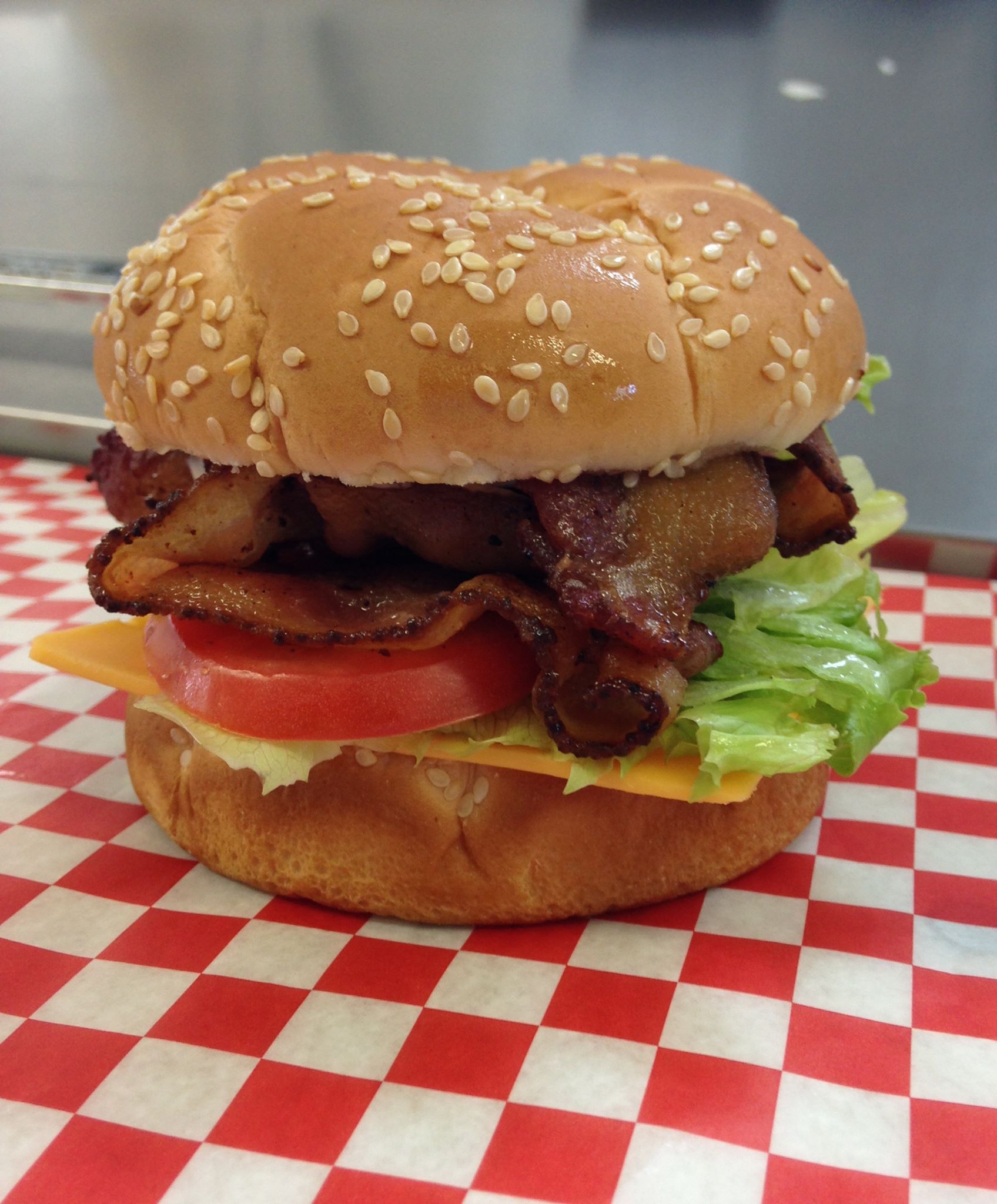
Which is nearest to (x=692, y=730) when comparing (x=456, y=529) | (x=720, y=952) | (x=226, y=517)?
(x=720, y=952)

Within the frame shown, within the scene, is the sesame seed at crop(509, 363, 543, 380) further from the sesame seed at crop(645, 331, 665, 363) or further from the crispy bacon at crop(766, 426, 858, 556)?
the crispy bacon at crop(766, 426, 858, 556)

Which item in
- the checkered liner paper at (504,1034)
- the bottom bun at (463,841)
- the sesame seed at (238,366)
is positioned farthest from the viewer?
the bottom bun at (463,841)

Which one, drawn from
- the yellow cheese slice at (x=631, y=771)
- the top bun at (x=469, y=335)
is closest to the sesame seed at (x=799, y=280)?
the top bun at (x=469, y=335)

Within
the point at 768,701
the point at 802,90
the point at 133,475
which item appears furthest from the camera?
the point at 802,90

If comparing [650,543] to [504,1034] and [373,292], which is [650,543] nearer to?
[373,292]

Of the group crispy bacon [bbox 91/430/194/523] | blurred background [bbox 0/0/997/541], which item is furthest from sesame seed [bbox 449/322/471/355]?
blurred background [bbox 0/0/997/541]

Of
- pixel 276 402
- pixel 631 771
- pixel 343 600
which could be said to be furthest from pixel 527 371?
pixel 631 771

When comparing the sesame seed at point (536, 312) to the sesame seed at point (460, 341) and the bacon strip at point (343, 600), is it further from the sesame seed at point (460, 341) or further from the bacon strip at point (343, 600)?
the bacon strip at point (343, 600)
